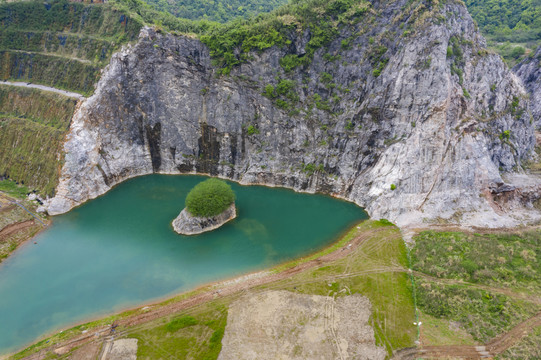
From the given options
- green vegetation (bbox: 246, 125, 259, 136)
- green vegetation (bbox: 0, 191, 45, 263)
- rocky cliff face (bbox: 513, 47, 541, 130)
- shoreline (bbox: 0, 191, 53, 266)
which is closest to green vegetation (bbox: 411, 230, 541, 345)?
green vegetation (bbox: 246, 125, 259, 136)

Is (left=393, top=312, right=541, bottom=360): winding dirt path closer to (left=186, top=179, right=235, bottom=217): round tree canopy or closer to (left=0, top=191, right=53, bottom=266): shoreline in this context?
(left=186, top=179, right=235, bottom=217): round tree canopy

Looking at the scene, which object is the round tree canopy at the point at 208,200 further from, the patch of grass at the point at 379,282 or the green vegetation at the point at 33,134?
the green vegetation at the point at 33,134

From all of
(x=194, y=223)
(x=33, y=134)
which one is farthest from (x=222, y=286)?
(x=33, y=134)

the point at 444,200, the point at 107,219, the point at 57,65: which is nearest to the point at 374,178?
the point at 444,200

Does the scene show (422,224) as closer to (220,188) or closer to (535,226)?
(535,226)

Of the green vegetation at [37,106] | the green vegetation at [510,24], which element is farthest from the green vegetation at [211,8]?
the green vegetation at [510,24]
